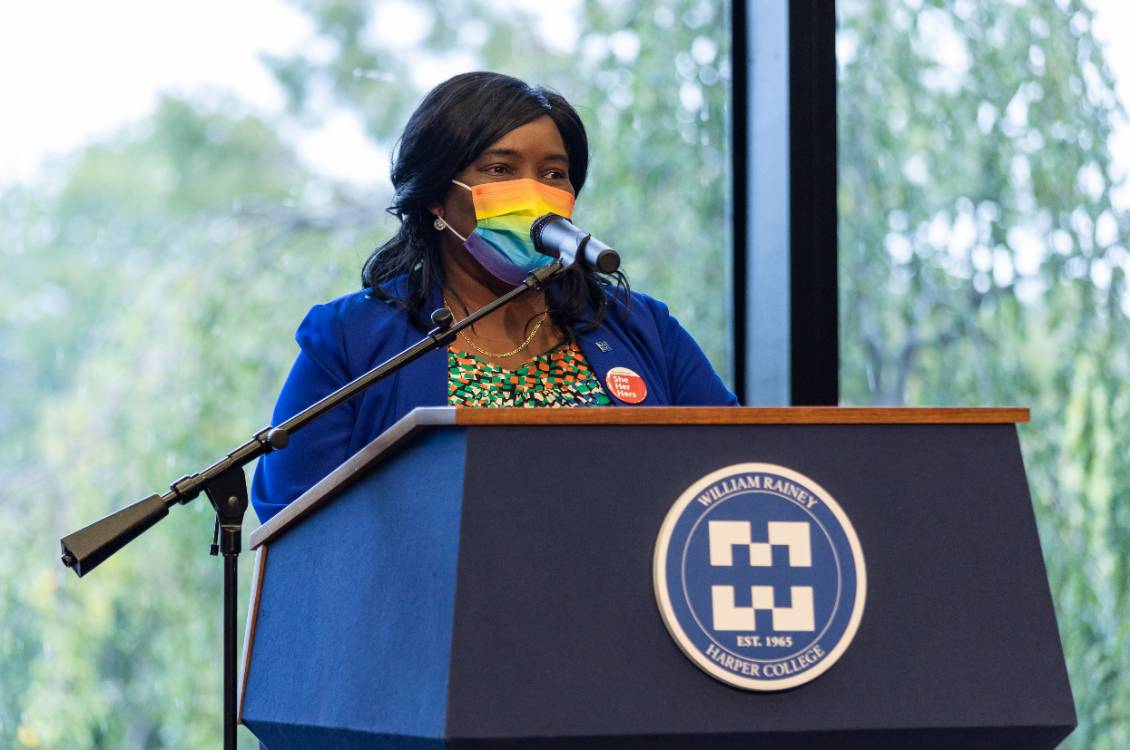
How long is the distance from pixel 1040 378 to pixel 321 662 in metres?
2.31

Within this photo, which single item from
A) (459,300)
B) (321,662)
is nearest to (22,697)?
(459,300)

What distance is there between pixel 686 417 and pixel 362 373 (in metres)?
0.87

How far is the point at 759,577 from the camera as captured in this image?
1315 mm

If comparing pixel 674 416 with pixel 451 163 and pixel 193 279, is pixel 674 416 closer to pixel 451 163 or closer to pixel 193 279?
pixel 451 163

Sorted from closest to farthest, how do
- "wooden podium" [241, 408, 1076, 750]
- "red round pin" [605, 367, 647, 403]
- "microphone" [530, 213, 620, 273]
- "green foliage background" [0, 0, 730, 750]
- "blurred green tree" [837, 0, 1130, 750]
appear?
"wooden podium" [241, 408, 1076, 750] → "microphone" [530, 213, 620, 273] → "red round pin" [605, 367, 647, 403] → "green foliage background" [0, 0, 730, 750] → "blurred green tree" [837, 0, 1130, 750]

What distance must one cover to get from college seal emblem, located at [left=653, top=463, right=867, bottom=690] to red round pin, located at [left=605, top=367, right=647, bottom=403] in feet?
2.62

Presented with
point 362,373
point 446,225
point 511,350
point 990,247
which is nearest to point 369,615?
point 362,373

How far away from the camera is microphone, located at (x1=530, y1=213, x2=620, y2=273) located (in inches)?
63.2

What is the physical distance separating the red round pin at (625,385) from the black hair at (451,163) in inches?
4.9

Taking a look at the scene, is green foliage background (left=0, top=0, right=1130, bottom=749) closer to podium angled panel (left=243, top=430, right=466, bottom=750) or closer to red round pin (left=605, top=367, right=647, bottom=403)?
red round pin (left=605, top=367, right=647, bottom=403)

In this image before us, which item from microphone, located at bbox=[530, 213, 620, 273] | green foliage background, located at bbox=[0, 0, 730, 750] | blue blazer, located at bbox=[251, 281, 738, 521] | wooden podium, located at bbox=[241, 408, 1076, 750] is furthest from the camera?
green foliage background, located at bbox=[0, 0, 730, 750]

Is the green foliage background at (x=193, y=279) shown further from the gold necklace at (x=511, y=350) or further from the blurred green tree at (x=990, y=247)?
the gold necklace at (x=511, y=350)

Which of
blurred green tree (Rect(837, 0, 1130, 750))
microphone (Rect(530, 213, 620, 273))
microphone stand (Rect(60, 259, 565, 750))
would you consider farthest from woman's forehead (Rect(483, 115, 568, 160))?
blurred green tree (Rect(837, 0, 1130, 750))

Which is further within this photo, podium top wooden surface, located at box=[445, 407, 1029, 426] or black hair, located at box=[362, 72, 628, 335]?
black hair, located at box=[362, 72, 628, 335]
